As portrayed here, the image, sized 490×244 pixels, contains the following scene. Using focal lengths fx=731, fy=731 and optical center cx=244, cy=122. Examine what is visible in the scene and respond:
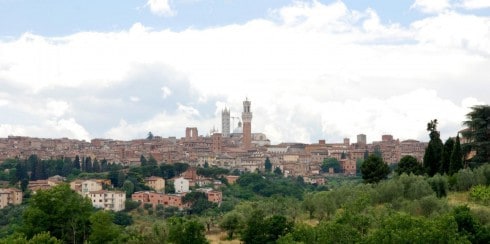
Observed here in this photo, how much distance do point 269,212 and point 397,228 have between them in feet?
31.7

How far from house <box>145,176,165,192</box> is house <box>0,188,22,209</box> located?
12.5m

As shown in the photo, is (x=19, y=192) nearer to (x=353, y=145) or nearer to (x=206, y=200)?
(x=206, y=200)

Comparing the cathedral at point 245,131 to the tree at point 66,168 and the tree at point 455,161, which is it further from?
the tree at point 455,161

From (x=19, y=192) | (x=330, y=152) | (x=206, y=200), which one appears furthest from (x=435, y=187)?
(x=330, y=152)

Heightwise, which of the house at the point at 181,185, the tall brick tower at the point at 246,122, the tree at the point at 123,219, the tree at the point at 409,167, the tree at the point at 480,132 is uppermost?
the tall brick tower at the point at 246,122

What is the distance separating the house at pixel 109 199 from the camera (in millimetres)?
60006

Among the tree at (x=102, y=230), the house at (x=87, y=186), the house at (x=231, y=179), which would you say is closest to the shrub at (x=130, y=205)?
the house at (x=87, y=186)

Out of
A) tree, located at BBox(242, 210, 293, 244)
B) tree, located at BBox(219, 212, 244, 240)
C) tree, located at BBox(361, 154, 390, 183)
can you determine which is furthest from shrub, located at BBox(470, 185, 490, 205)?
tree, located at BBox(219, 212, 244, 240)

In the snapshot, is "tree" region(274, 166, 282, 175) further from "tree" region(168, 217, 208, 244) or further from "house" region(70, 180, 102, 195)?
"tree" region(168, 217, 208, 244)

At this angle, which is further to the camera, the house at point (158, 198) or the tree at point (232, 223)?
the house at point (158, 198)

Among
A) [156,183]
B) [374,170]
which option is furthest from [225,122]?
[374,170]

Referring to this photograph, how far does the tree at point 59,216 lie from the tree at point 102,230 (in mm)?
2288

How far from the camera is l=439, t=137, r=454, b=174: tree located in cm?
2992

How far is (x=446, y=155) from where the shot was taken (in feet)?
98.7
